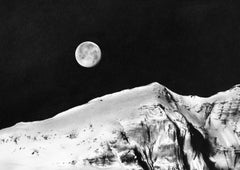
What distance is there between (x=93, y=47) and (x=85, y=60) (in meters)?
5.65

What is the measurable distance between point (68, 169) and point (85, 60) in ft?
300

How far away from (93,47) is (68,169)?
8911 cm

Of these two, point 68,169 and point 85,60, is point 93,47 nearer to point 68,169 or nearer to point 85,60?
point 85,60

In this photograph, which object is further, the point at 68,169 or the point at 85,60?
the point at 68,169

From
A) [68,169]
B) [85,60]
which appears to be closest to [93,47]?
[85,60]

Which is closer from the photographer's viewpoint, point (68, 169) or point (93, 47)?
point (93, 47)

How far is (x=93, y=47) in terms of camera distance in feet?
396

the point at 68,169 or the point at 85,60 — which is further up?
the point at 85,60

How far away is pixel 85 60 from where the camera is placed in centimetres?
11619

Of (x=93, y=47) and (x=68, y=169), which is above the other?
(x=93, y=47)
